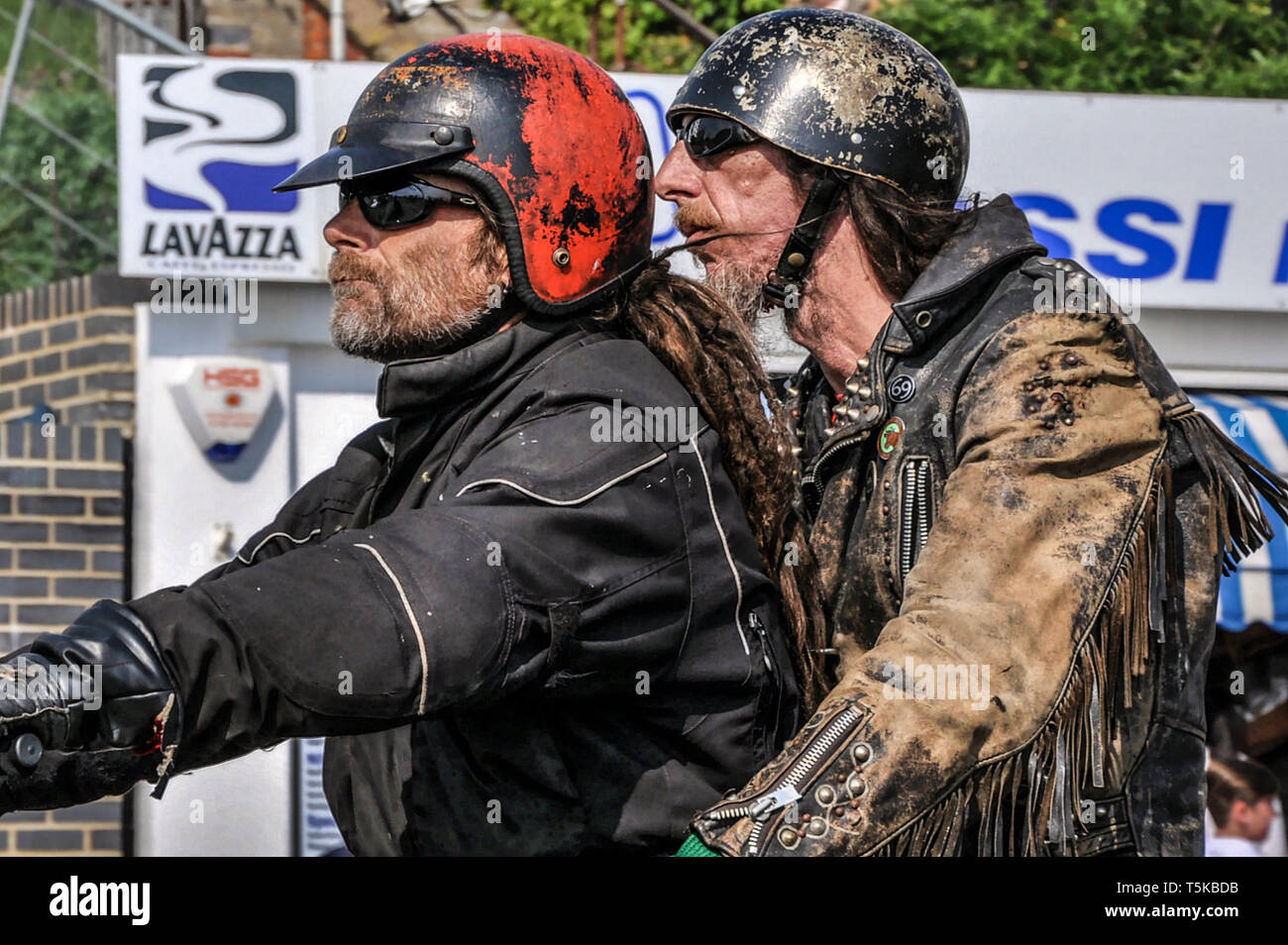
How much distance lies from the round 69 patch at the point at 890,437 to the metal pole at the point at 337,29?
6.05m

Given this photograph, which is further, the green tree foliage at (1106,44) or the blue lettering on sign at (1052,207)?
the green tree foliage at (1106,44)

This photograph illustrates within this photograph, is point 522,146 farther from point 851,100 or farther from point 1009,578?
point 1009,578

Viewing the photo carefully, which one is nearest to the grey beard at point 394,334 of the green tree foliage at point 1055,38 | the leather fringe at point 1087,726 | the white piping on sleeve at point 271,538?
the white piping on sleeve at point 271,538

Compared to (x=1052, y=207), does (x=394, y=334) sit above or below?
below

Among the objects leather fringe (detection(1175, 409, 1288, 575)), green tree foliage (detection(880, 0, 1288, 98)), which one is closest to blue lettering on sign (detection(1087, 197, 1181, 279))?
green tree foliage (detection(880, 0, 1288, 98))

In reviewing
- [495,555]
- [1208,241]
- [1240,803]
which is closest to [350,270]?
[495,555]

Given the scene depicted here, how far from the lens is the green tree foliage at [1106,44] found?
8.73 m

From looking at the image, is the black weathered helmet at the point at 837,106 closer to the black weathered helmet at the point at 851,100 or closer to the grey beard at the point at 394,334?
the black weathered helmet at the point at 851,100

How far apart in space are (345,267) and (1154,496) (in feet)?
4.43

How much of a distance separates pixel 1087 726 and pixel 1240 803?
480 centimetres

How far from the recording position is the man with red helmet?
2.01 m

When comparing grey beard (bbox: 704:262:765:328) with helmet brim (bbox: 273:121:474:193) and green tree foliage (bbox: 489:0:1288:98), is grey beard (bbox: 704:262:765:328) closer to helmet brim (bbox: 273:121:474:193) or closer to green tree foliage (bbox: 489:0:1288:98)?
helmet brim (bbox: 273:121:474:193)

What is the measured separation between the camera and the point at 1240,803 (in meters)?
6.88

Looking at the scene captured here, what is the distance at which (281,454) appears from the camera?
22.1 feet
